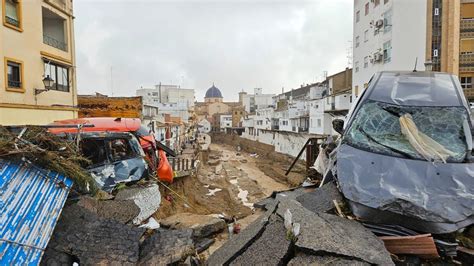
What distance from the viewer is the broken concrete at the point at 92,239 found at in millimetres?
3521

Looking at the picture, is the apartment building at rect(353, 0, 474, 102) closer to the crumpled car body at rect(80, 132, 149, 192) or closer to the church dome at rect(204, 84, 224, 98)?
the crumpled car body at rect(80, 132, 149, 192)

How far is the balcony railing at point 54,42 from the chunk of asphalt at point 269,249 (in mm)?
16864

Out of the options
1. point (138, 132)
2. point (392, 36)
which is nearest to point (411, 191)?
point (138, 132)

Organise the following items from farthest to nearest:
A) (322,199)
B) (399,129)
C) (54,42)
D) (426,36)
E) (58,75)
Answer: (426,36) < (58,75) < (54,42) < (399,129) < (322,199)

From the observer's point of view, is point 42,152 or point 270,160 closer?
point 42,152

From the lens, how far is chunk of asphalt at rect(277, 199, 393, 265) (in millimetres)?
2629

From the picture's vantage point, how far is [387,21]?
2453 cm

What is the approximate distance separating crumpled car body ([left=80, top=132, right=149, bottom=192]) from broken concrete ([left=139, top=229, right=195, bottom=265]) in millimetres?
2322

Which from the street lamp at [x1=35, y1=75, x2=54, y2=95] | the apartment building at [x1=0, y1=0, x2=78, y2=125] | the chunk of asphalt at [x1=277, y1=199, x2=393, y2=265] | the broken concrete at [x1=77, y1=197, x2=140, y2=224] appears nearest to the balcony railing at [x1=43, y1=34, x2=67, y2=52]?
the apartment building at [x1=0, y1=0, x2=78, y2=125]

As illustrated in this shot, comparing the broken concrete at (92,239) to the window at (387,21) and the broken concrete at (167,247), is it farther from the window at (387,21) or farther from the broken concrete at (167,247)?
the window at (387,21)

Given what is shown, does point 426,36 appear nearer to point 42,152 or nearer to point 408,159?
point 408,159

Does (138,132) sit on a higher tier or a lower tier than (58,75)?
lower

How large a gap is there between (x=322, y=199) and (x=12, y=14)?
1575 centimetres

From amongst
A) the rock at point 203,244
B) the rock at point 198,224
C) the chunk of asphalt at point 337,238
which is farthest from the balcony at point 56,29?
the chunk of asphalt at point 337,238
